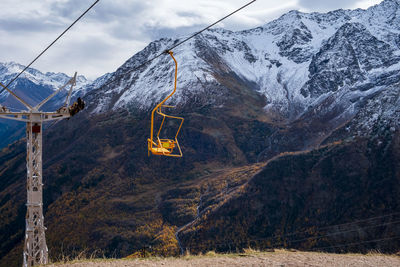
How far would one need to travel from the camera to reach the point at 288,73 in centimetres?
17875

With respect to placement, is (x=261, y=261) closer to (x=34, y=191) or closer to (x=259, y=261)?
(x=259, y=261)

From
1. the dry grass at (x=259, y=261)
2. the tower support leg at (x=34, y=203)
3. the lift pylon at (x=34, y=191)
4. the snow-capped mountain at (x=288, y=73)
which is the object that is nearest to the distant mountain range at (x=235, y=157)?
the snow-capped mountain at (x=288, y=73)

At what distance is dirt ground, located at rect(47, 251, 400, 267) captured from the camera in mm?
13492

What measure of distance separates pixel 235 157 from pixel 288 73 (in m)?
73.6

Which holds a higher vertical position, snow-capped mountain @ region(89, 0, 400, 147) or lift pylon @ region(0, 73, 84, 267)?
snow-capped mountain @ region(89, 0, 400, 147)

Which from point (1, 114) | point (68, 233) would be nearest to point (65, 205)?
point (68, 233)

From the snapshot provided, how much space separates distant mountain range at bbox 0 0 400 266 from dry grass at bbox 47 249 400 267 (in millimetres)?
12181

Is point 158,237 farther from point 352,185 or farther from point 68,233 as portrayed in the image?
point 352,185

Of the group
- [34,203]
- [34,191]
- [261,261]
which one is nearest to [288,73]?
[261,261]

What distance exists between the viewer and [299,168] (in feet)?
271

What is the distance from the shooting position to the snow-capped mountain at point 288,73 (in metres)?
140

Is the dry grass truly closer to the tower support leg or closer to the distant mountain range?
the tower support leg

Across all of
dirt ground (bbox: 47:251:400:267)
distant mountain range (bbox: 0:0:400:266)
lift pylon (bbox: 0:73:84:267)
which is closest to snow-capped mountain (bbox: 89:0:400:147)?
distant mountain range (bbox: 0:0:400:266)

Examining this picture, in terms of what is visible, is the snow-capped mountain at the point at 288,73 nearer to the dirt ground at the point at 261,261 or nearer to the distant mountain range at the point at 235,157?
the distant mountain range at the point at 235,157
